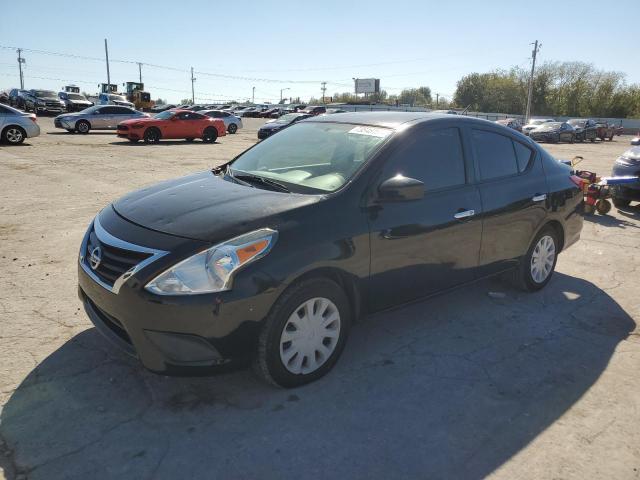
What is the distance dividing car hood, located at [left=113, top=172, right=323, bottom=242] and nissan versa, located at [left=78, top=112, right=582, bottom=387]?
0.04ft

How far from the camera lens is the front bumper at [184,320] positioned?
2705mm

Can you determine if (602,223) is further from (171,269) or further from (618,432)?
(171,269)

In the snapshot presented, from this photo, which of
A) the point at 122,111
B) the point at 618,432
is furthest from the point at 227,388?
the point at 122,111

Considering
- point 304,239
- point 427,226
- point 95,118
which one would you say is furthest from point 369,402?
point 95,118

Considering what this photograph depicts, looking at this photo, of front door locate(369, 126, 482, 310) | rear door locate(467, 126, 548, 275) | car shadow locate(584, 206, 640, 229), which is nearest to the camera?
front door locate(369, 126, 482, 310)

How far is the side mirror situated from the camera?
10.9ft

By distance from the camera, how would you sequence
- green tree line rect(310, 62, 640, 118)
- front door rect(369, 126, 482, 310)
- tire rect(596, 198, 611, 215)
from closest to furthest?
front door rect(369, 126, 482, 310) → tire rect(596, 198, 611, 215) → green tree line rect(310, 62, 640, 118)

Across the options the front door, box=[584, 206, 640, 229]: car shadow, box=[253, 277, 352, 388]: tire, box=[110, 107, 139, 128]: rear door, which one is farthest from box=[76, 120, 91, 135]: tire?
box=[253, 277, 352, 388]: tire

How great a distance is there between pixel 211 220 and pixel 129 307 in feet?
2.20

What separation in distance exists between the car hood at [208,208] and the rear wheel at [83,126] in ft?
76.3

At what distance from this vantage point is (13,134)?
17156 millimetres

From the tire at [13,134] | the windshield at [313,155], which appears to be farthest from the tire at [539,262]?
the tire at [13,134]

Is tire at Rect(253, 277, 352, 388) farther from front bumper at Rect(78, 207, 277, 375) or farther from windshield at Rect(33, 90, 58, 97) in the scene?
windshield at Rect(33, 90, 58, 97)

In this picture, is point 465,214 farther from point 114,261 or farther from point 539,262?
point 114,261
